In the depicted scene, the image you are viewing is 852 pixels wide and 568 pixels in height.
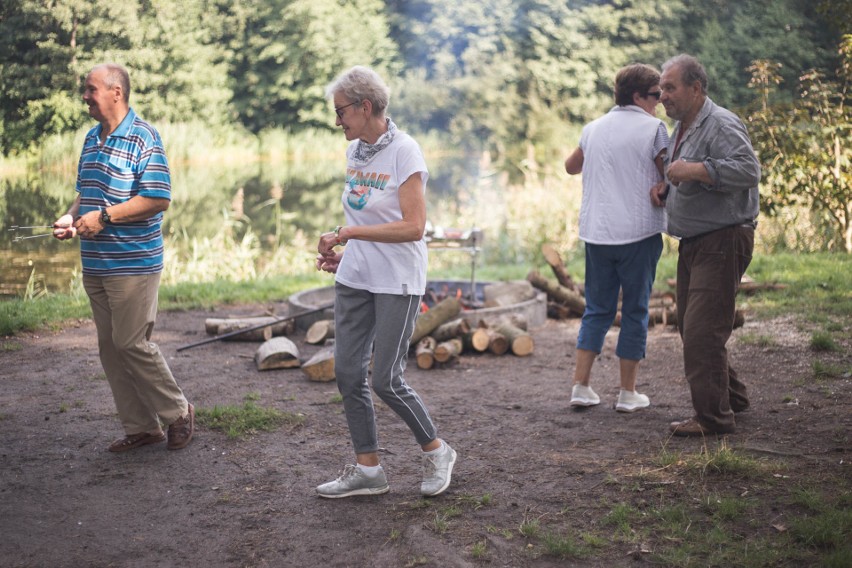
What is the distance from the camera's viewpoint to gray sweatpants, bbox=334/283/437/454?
3.68 m

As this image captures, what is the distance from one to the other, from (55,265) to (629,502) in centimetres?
948

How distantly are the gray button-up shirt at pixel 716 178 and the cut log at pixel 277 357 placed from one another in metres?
3.13

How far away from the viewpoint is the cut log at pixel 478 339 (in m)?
6.88

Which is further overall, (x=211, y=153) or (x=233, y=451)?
(x=211, y=153)

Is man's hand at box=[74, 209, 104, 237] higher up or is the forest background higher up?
the forest background

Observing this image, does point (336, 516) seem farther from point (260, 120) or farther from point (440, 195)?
point (260, 120)

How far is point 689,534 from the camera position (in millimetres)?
Answer: 3400

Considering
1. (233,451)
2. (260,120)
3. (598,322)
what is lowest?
(233,451)

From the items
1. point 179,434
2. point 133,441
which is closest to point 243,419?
point 179,434

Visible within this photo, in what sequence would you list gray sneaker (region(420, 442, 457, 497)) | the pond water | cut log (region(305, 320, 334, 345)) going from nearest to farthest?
1. gray sneaker (region(420, 442, 457, 497))
2. cut log (region(305, 320, 334, 345))
3. the pond water

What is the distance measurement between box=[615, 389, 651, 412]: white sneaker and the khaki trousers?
246cm

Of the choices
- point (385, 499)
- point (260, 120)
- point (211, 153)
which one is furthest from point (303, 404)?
point (260, 120)

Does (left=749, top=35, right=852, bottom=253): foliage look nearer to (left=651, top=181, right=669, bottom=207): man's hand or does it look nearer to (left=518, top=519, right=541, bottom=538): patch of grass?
(left=651, top=181, right=669, bottom=207): man's hand

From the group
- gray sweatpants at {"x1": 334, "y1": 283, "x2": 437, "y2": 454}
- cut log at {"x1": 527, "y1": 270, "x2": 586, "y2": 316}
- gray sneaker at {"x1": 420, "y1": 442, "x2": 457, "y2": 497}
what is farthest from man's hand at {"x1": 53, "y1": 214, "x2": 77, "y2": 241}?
cut log at {"x1": 527, "y1": 270, "x2": 586, "y2": 316}
